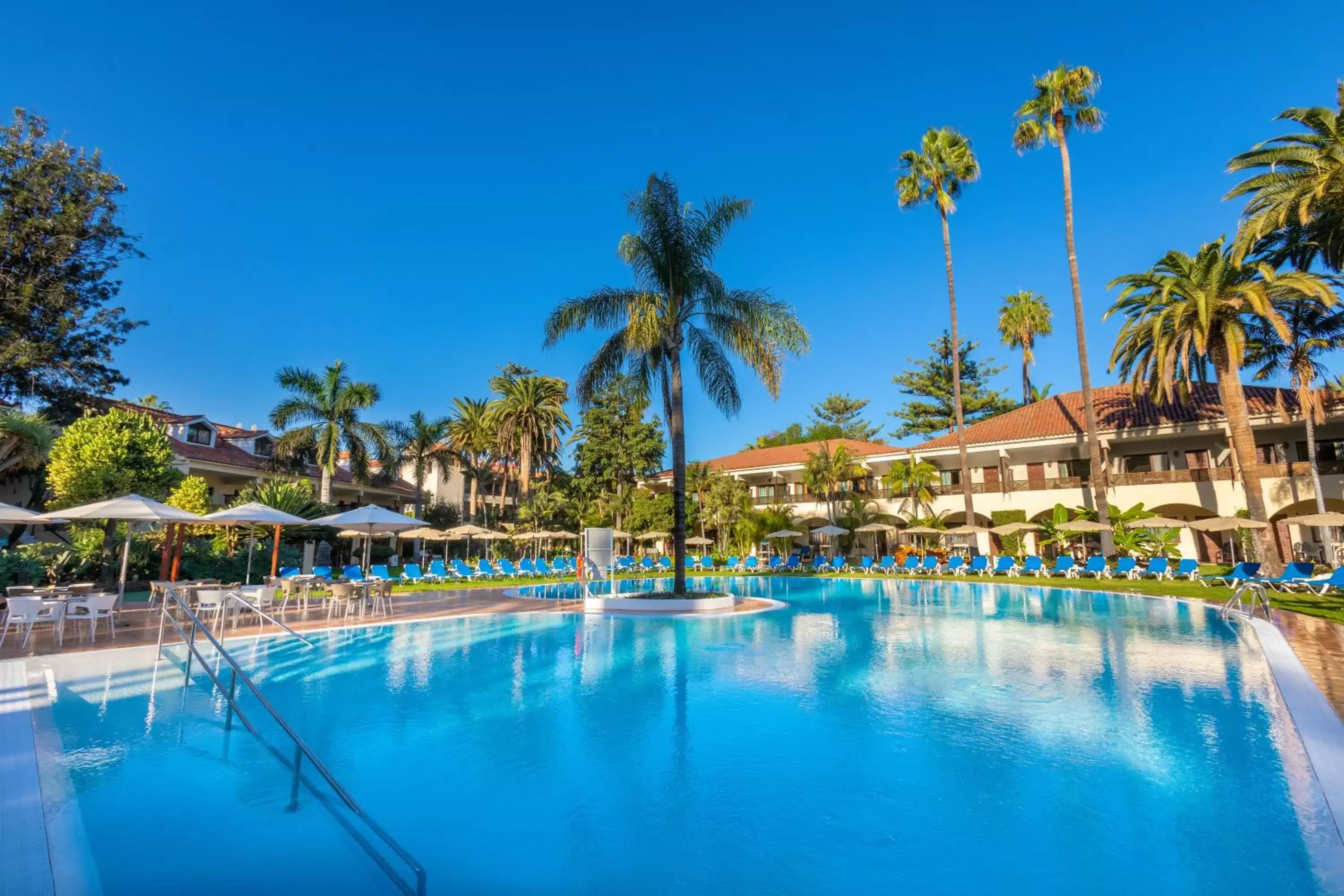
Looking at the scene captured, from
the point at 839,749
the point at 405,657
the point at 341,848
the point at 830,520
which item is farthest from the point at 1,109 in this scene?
the point at 830,520

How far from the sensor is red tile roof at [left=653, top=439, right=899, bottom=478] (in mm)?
37250

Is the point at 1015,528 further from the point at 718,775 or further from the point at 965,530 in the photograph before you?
the point at 718,775

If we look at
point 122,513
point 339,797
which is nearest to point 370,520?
point 122,513

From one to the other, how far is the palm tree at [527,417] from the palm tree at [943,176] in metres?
20.3

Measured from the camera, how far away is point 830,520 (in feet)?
115

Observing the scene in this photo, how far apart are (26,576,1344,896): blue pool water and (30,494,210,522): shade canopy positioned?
3.40 meters

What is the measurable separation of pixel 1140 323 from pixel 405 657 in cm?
2634

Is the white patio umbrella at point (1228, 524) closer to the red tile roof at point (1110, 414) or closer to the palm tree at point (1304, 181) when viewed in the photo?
the red tile roof at point (1110, 414)

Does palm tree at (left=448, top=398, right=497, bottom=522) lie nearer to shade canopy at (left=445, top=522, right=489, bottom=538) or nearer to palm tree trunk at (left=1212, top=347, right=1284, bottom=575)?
shade canopy at (left=445, top=522, right=489, bottom=538)

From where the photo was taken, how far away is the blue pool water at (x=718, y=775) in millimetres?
3596

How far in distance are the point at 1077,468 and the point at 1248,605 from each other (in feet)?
55.2

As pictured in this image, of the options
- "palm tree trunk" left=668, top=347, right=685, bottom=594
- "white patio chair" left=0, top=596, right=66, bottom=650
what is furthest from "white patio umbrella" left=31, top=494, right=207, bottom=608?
"palm tree trunk" left=668, top=347, right=685, bottom=594

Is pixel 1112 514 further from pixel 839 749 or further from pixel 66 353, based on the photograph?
pixel 66 353

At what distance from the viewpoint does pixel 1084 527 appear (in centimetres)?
2417
